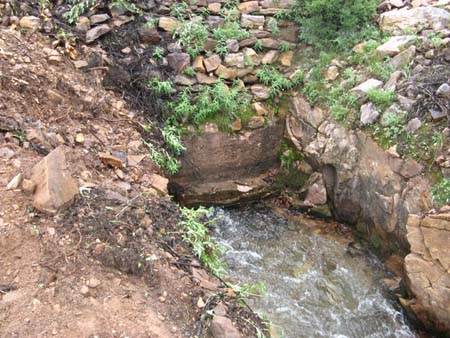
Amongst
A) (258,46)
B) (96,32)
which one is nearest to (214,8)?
(258,46)

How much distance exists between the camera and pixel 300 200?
5805 millimetres

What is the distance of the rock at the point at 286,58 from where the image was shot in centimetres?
598

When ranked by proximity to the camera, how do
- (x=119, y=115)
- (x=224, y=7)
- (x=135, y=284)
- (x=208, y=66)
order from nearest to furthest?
1. (x=135, y=284)
2. (x=119, y=115)
3. (x=208, y=66)
4. (x=224, y=7)

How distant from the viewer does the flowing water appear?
4570 mm

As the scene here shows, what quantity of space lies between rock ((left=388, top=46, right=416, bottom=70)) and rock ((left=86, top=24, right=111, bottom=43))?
3301mm

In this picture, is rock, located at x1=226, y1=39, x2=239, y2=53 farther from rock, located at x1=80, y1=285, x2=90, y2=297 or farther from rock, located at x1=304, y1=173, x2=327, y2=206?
rock, located at x1=80, y1=285, x2=90, y2=297

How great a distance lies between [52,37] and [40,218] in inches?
110

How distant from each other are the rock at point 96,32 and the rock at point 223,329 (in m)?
3.71

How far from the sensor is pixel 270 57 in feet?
19.5

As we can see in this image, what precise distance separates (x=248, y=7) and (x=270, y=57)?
0.78 m

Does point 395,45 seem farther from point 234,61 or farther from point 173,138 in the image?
point 173,138

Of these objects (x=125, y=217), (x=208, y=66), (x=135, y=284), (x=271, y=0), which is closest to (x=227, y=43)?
(x=208, y=66)

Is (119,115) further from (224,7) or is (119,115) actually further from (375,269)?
(375,269)

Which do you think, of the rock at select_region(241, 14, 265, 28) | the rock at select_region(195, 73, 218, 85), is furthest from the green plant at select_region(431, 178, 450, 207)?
the rock at select_region(241, 14, 265, 28)
